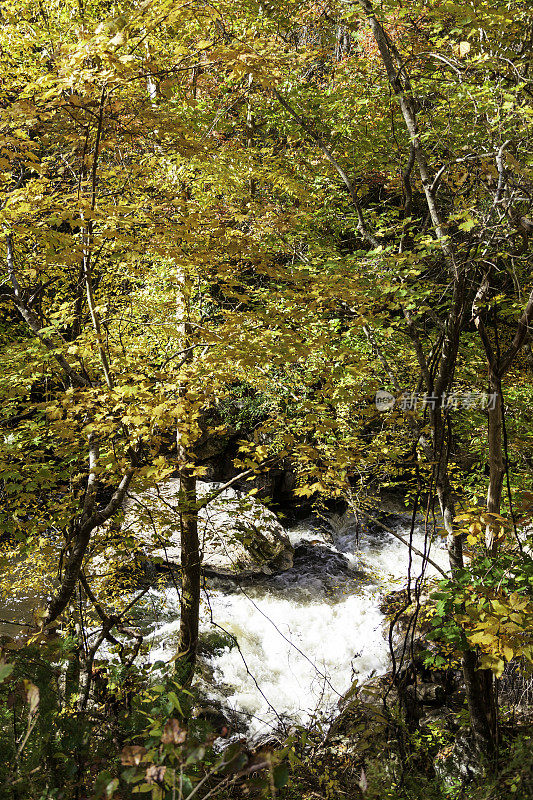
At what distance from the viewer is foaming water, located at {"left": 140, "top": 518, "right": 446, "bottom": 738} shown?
6.64 metres

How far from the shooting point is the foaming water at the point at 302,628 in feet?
21.8

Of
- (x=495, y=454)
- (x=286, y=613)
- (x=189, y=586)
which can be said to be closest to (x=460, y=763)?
(x=495, y=454)

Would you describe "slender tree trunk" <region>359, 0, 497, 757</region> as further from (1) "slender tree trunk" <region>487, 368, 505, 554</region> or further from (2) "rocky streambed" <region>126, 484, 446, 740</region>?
(2) "rocky streambed" <region>126, 484, 446, 740</region>

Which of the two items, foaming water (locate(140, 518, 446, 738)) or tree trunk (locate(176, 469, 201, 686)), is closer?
tree trunk (locate(176, 469, 201, 686))

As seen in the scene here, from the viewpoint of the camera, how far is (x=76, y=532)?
4.02 meters

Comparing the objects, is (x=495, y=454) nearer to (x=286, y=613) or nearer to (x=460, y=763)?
(x=460, y=763)

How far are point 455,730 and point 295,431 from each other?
3229mm

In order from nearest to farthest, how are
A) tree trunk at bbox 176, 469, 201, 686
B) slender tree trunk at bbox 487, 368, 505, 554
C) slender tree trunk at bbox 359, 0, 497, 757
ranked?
slender tree trunk at bbox 359, 0, 497, 757 < slender tree trunk at bbox 487, 368, 505, 554 < tree trunk at bbox 176, 469, 201, 686

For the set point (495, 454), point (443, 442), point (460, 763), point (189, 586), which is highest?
point (443, 442)

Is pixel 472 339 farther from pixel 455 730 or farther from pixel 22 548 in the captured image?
pixel 22 548

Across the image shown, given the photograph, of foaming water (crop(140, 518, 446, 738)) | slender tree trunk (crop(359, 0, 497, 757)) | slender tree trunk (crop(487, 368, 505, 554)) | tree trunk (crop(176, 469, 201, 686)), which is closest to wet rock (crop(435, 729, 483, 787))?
slender tree trunk (crop(359, 0, 497, 757))

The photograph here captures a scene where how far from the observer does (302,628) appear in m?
7.98

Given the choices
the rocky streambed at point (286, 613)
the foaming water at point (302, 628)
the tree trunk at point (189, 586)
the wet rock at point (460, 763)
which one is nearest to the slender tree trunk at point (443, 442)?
the wet rock at point (460, 763)

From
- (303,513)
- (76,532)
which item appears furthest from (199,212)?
(303,513)
